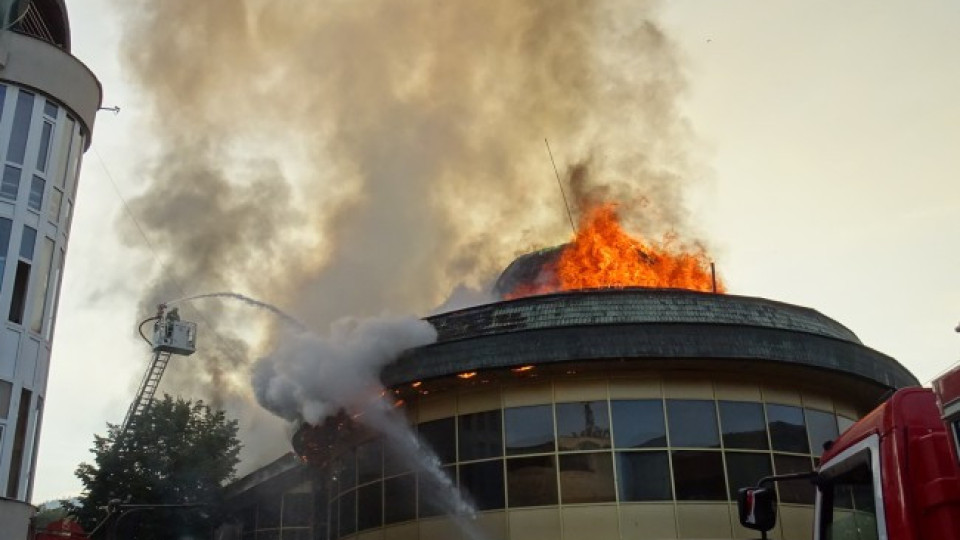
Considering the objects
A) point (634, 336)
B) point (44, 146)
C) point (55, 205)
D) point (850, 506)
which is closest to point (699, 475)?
point (634, 336)

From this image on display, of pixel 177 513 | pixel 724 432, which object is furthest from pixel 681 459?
pixel 177 513

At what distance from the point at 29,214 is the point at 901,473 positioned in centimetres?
1931

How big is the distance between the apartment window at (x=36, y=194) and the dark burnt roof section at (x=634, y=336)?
28.9 ft

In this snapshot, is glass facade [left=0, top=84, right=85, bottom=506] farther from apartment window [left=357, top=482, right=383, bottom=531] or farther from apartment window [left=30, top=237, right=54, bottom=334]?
apartment window [left=357, top=482, right=383, bottom=531]

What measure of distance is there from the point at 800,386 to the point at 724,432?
97.4 inches

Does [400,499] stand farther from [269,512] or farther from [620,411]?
[269,512]

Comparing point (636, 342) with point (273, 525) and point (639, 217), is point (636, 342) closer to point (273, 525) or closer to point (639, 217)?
point (639, 217)

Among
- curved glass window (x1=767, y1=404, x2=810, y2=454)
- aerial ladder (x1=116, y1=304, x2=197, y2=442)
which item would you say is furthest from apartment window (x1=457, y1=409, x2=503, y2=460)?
aerial ladder (x1=116, y1=304, x2=197, y2=442)

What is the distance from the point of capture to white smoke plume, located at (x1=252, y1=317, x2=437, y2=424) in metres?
20.5

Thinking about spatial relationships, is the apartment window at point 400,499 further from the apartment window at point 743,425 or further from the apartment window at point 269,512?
the apartment window at point 269,512

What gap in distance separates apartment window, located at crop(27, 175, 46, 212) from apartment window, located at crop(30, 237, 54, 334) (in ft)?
2.55

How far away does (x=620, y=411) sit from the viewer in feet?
62.4

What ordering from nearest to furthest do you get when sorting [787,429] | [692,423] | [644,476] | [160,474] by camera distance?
[644,476] → [692,423] → [787,429] → [160,474]

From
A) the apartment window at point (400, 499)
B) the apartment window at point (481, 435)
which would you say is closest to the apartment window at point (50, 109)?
the apartment window at point (400, 499)
